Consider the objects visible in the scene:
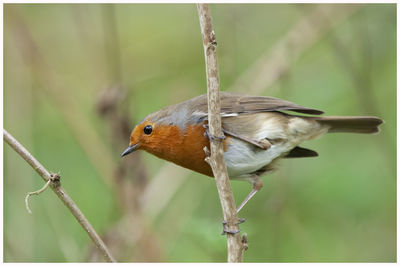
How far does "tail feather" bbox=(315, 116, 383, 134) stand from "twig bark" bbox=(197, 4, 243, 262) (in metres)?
1.73

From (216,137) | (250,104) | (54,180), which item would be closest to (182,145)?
(250,104)

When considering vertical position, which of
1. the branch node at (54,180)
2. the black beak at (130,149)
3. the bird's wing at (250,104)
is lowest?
the branch node at (54,180)

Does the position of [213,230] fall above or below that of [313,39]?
below

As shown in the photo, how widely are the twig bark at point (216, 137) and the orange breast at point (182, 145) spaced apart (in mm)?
799

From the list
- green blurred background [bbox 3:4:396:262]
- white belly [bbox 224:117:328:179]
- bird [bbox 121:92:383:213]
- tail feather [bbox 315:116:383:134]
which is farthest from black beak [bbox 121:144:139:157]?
tail feather [bbox 315:116:383:134]

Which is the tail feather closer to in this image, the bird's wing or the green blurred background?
the green blurred background

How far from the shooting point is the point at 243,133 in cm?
426

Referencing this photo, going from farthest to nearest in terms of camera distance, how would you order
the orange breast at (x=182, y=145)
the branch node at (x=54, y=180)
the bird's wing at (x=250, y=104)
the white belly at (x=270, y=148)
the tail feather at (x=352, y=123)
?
the tail feather at (x=352, y=123)
the bird's wing at (x=250, y=104)
the white belly at (x=270, y=148)
the orange breast at (x=182, y=145)
the branch node at (x=54, y=180)

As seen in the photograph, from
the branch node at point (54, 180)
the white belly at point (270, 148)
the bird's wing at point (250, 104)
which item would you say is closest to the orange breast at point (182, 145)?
the white belly at point (270, 148)

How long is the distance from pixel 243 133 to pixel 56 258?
220 cm

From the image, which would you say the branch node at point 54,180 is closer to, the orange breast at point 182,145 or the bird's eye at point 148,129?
the orange breast at point 182,145

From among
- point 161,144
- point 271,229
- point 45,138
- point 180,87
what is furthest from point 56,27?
point 271,229

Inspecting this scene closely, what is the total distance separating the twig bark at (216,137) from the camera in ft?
9.20

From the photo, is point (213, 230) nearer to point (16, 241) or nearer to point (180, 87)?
point (16, 241)
